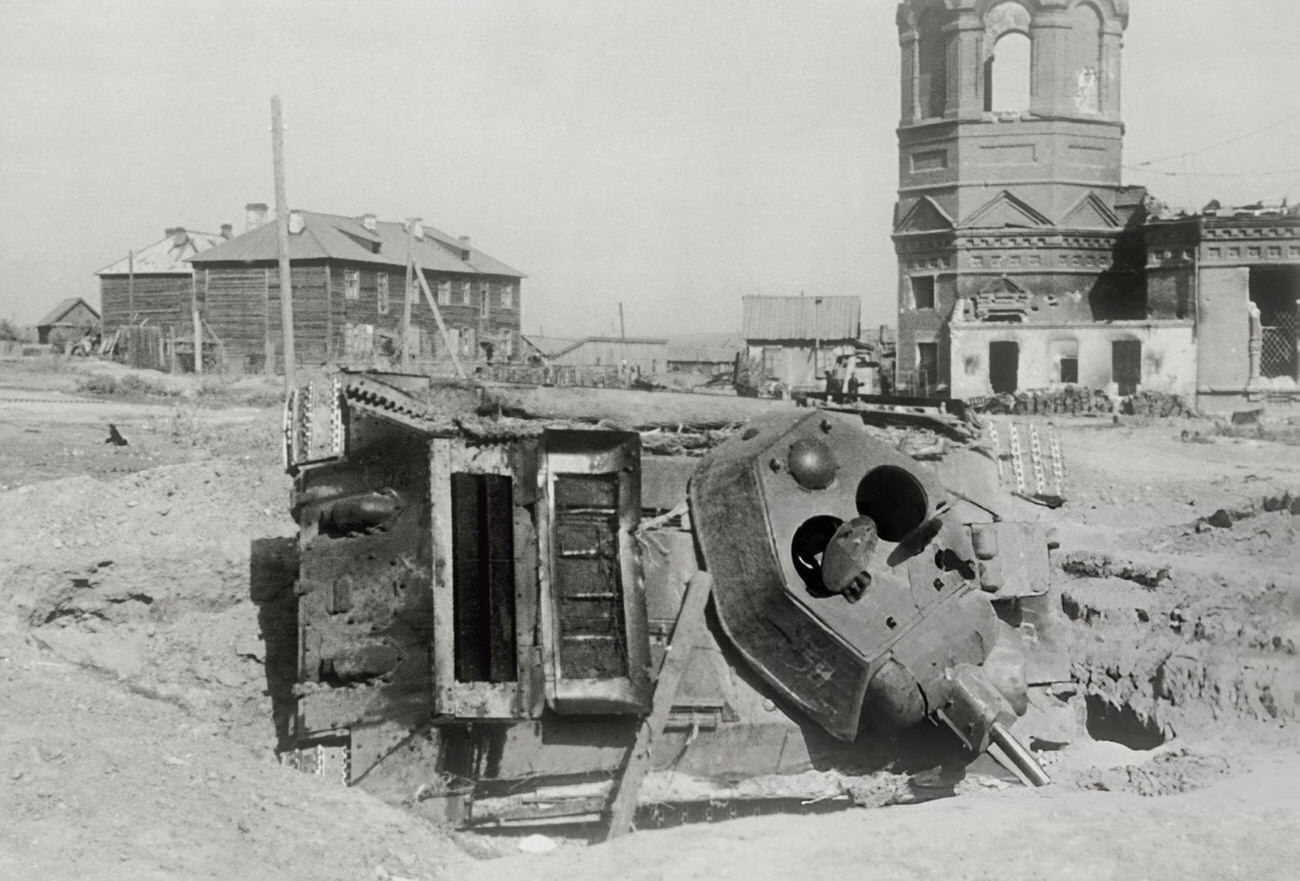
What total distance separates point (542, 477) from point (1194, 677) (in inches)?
204

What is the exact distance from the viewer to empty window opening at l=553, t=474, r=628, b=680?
7.54 meters

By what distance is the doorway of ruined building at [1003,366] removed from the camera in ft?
105

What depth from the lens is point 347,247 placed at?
40250 millimetres

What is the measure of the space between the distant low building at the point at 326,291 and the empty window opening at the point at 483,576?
29.5 m

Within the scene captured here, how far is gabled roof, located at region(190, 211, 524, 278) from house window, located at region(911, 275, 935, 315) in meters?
14.5

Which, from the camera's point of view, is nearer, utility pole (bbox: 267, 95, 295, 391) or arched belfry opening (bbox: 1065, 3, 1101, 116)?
utility pole (bbox: 267, 95, 295, 391)

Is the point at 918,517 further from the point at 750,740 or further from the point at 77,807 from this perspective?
the point at 77,807

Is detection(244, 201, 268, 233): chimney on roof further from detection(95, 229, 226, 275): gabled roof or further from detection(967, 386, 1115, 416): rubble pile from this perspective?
detection(967, 386, 1115, 416): rubble pile

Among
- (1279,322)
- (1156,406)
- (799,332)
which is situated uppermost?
(799,332)

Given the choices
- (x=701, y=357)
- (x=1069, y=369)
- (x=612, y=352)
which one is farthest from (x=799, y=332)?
(x=1069, y=369)

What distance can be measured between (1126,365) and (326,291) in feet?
75.5

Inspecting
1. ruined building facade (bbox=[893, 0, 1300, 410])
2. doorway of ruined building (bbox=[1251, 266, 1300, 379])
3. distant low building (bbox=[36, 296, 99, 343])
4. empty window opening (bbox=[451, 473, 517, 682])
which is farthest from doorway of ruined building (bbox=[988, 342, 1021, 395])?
distant low building (bbox=[36, 296, 99, 343])

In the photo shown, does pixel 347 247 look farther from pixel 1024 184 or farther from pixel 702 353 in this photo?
pixel 1024 184

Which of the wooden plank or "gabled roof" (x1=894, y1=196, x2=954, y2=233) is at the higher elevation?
"gabled roof" (x1=894, y1=196, x2=954, y2=233)
